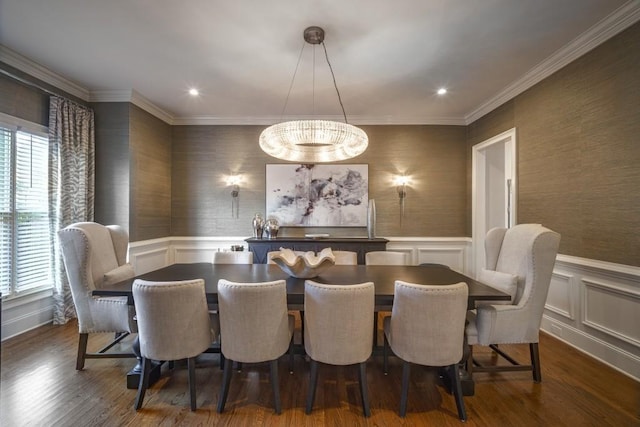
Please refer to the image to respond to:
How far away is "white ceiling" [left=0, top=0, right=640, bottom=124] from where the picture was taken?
2.29 metres

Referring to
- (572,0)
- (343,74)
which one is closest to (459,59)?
(572,0)

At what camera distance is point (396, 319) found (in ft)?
6.30

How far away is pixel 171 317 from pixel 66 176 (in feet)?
9.20

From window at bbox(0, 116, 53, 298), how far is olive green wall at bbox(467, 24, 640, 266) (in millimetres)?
A: 5447

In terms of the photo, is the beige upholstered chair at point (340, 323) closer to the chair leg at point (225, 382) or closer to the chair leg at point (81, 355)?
the chair leg at point (225, 382)

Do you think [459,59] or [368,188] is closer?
[459,59]

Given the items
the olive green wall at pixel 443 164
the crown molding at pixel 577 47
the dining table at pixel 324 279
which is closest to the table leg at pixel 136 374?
the dining table at pixel 324 279

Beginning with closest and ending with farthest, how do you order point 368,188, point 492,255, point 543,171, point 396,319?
point 396,319 → point 492,255 → point 543,171 → point 368,188

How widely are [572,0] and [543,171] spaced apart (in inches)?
61.6

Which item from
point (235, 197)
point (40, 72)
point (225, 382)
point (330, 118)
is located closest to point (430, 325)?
point (225, 382)

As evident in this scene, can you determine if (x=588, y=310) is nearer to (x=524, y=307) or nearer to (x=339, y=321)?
(x=524, y=307)

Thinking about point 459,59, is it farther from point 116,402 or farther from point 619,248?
point 116,402

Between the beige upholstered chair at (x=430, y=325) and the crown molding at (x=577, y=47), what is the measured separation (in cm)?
250

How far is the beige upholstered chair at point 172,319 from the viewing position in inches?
72.3
